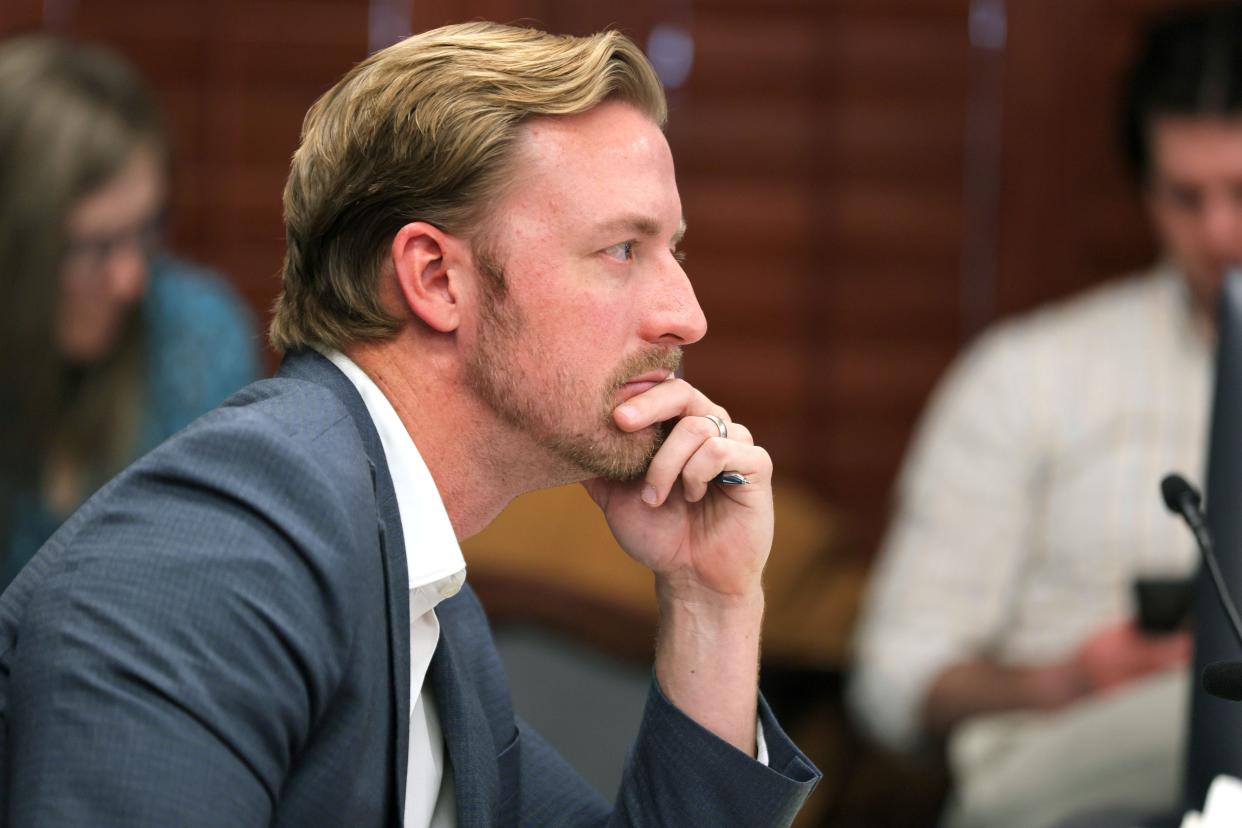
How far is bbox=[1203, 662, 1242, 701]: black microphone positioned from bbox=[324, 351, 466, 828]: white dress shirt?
20.8 inches

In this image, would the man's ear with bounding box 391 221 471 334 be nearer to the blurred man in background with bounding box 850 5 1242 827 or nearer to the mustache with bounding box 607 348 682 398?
the mustache with bounding box 607 348 682 398

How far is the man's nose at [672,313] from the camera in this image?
1.24 m

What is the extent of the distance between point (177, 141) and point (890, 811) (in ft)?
5.73

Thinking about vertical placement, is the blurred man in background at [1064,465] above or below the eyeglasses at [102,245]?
below

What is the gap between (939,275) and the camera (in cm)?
300

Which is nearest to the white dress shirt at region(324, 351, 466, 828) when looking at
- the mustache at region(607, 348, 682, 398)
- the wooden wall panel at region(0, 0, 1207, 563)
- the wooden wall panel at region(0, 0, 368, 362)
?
the mustache at region(607, 348, 682, 398)

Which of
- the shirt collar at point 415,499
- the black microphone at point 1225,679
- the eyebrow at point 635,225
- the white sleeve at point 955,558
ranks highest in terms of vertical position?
the eyebrow at point 635,225

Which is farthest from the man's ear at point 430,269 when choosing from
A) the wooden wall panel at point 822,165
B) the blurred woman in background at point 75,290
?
the wooden wall panel at point 822,165

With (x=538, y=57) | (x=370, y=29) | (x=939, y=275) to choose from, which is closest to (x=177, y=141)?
(x=370, y=29)

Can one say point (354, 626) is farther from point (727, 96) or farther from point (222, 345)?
point (727, 96)

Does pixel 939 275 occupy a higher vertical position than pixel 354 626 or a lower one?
lower

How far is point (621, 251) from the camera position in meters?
1.23

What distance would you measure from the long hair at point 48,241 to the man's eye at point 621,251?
134cm

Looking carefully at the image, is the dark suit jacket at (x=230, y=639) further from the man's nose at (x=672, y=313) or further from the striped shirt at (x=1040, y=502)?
the striped shirt at (x=1040, y=502)
